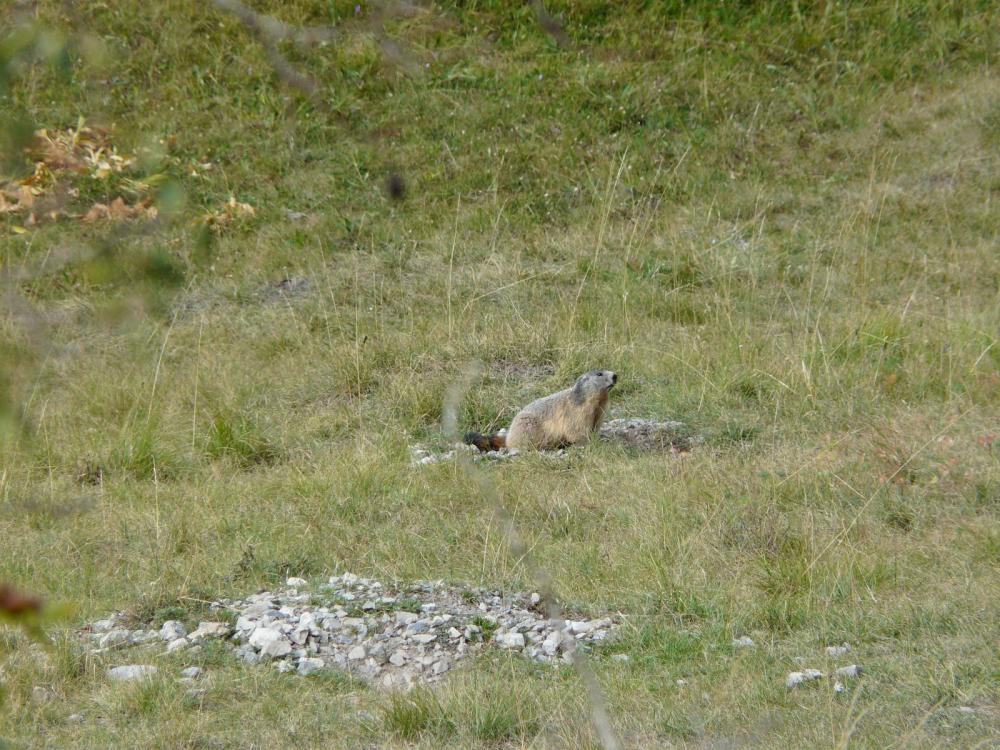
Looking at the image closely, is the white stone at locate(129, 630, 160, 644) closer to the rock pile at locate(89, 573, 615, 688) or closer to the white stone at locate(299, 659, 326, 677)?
the rock pile at locate(89, 573, 615, 688)

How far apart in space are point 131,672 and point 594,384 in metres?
3.30

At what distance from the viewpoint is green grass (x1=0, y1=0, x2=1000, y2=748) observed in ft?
12.5

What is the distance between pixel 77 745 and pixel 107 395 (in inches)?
151

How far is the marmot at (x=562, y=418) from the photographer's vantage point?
657 cm

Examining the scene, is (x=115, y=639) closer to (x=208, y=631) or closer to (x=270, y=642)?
(x=208, y=631)

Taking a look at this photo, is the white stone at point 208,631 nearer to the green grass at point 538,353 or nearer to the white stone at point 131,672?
the green grass at point 538,353

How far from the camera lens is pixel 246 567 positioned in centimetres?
506

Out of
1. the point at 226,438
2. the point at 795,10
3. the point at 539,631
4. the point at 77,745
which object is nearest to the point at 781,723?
the point at 539,631

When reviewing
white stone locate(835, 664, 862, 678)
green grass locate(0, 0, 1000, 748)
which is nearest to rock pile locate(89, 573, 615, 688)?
green grass locate(0, 0, 1000, 748)

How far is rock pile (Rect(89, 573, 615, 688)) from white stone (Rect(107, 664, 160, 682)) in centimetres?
18

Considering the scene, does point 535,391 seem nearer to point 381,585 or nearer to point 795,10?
point 381,585

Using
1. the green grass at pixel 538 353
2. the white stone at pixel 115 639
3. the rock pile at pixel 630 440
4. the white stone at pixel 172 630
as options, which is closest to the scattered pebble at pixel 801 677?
the green grass at pixel 538 353

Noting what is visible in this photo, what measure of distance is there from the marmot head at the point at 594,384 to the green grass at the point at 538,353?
1.51 feet

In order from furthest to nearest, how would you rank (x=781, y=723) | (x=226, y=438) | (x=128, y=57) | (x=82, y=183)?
(x=128, y=57), (x=82, y=183), (x=226, y=438), (x=781, y=723)
